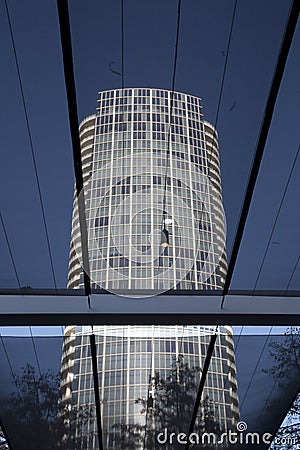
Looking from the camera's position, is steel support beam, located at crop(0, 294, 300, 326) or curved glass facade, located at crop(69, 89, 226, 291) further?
steel support beam, located at crop(0, 294, 300, 326)

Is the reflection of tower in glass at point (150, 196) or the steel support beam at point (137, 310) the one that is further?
the steel support beam at point (137, 310)

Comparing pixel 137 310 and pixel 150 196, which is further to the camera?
pixel 137 310

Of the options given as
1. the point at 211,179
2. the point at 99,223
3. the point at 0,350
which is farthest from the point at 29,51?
the point at 0,350

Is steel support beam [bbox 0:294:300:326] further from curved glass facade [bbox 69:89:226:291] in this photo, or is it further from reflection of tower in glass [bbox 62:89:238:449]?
curved glass facade [bbox 69:89:226:291]

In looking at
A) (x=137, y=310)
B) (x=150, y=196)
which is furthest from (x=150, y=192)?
(x=137, y=310)

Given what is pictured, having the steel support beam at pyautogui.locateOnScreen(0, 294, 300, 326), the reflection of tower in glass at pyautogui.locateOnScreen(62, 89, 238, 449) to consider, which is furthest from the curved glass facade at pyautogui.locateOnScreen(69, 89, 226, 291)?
the steel support beam at pyautogui.locateOnScreen(0, 294, 300, 326)

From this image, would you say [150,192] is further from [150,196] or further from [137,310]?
[137,310]

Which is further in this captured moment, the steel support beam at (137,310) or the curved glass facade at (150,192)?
the steel support beam at (137,310)

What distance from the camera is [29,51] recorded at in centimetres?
403

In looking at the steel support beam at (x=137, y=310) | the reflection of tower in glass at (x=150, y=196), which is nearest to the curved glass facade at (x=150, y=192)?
the reflection of tower in glass at (x=150, y=196)

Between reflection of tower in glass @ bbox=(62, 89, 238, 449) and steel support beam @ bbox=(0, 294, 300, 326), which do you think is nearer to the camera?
reflection of tower in glass @ bbox=(62, 89, 238, 449)

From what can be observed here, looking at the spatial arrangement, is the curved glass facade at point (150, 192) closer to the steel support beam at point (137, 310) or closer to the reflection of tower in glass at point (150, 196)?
the reflection of tower in glass at point (150, 196)

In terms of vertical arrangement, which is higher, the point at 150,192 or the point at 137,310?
the point at 150,192

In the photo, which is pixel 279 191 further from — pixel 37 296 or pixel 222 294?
pixel 37 296
